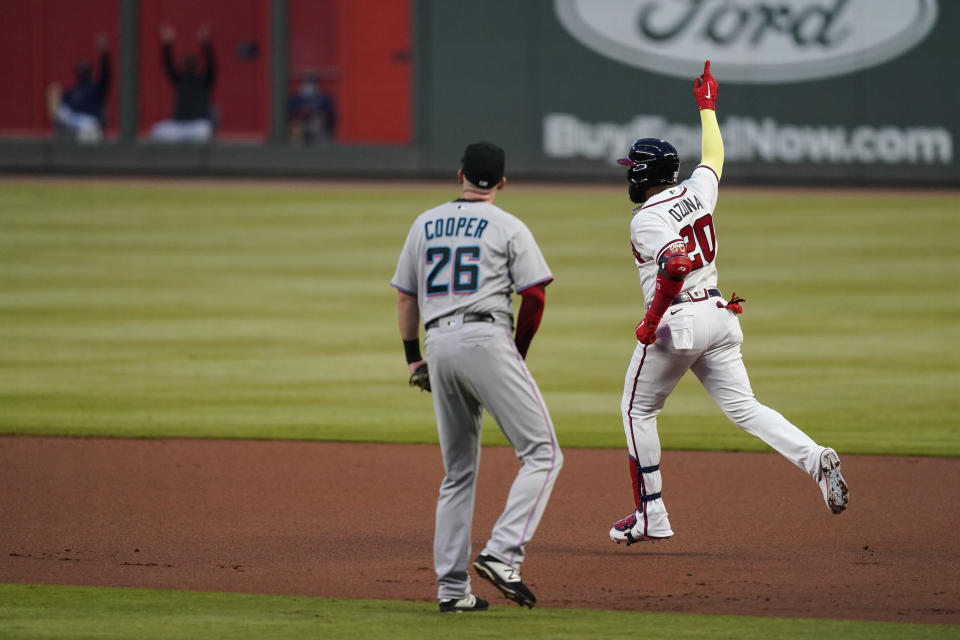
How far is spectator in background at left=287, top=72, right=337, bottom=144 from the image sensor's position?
28.7 meters

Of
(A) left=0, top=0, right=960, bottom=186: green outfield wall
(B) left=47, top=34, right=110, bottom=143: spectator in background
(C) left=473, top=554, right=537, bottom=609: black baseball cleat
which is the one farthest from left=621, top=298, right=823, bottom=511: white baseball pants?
(B) left=47, top=34, right=110, bottom=143: spectator in background

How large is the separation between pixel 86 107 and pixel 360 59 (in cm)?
562

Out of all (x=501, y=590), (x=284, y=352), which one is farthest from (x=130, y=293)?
(x=501, y=590)

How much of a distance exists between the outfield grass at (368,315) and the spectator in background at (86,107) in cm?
423

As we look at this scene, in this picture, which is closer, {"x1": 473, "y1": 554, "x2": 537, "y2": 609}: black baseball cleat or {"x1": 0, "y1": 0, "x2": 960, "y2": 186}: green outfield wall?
{"x1": 473, "y1": 554, "x2": 537, "y2": 609}: black baseball cleat

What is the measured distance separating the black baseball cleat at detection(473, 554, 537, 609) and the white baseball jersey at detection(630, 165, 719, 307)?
5.09 feet

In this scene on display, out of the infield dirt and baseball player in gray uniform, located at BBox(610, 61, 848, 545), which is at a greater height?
baseball player in gray uniform, located at BBox(610, 61, 848, 545)

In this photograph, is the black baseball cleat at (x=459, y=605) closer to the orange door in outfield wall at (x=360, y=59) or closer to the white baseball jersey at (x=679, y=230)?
the white baseball jersey at (x=679, y=230)

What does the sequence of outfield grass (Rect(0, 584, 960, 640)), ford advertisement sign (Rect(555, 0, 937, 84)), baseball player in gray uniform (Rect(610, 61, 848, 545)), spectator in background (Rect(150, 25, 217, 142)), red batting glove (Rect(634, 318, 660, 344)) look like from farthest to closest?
spectator in background (Rect(150, 25, 217, 142)) < ford advertisement sign (Rect(555, 0, 937, 84)) < baseball player in gray uniform (Rect(610, 61, 848, 545)) < red batting glove (Rect(634, 318, 660, 344)) < outfield grass (Rect(0, 584, 960, 640))

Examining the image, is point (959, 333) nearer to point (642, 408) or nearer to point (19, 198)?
point (642, 408)

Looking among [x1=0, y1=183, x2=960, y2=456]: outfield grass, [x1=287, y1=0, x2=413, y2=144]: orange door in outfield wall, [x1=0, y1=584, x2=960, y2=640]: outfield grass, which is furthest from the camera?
[x1=287, y1=0, x2=413, y2=144]: orange door in outfield wall

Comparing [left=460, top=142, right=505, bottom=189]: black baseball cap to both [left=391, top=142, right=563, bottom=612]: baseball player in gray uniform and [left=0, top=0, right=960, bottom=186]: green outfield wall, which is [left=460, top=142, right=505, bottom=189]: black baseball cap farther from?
[left=0, top=0, right=960, bottom=186]: green outfield wall

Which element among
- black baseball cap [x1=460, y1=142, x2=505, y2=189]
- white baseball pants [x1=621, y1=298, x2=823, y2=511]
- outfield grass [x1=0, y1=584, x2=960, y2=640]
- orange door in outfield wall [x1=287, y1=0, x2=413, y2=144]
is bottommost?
outfield grass [x1=0, y1=584, x2=960, y2=640]

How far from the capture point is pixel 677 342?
20.9 ft
